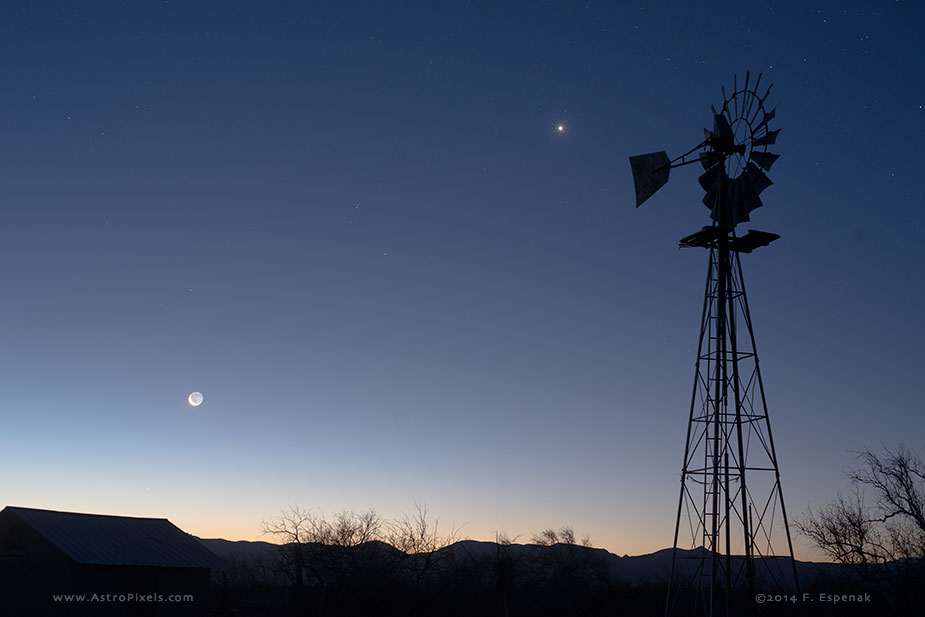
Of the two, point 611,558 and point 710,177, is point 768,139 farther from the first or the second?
point 611,558

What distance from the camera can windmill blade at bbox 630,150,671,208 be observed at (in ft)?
66.7

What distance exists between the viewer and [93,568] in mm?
26312

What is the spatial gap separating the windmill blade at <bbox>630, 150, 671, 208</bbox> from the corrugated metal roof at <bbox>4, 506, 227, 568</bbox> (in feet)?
69.8

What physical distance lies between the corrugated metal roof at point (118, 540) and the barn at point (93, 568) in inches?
1.5

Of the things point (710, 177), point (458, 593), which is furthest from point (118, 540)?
point (710, 177)

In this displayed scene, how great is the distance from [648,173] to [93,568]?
22.4m

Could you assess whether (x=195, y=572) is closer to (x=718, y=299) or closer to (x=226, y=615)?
(x=226, y=615)

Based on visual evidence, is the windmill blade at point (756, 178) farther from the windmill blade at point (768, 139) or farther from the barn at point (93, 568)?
the barn at point (93, 568)

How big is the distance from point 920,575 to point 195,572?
26.7 m

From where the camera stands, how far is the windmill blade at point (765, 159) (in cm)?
1973

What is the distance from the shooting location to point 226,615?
103ft

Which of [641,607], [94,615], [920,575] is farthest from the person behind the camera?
[641,607]

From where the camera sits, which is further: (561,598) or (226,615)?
(561,598)

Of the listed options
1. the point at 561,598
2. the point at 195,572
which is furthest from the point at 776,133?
the point at 561,598
